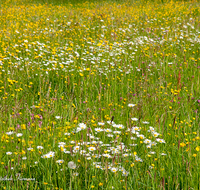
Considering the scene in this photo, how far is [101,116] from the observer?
3164 mm

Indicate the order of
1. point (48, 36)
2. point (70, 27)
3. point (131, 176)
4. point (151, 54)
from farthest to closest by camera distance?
point (70, 27) → point (48, 36) → point (151, 54) → point (131, 176)

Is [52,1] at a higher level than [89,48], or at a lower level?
higher

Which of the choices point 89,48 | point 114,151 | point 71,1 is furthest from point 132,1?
point 114,151

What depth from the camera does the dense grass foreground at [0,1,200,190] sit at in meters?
2.06

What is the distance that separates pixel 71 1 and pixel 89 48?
11064 millimetres

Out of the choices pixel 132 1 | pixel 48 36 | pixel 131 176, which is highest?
pixel 132 1

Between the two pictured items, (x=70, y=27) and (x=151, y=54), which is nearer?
(x=151, y=54)

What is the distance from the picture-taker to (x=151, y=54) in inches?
222

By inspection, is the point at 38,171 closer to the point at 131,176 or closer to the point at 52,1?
the point at 131,176

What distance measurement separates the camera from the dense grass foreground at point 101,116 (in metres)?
2.06

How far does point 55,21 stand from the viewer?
859 centimetres

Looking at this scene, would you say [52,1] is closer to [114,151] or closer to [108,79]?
[108,79]

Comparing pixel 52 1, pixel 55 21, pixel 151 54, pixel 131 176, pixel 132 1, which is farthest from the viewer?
pixel 52 1

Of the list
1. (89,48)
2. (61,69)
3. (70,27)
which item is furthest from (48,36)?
(61,69)
